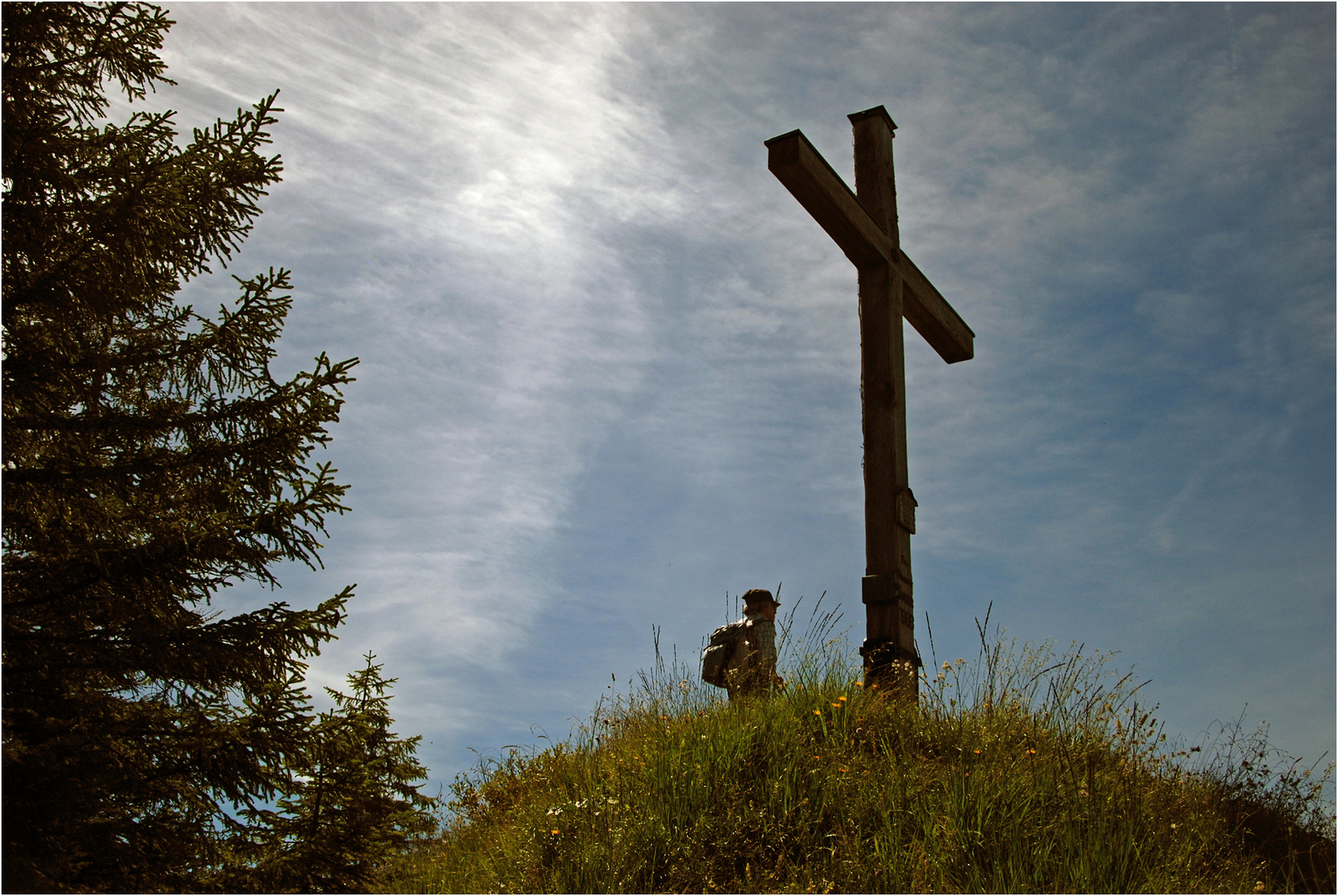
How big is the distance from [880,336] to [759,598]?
2.07m

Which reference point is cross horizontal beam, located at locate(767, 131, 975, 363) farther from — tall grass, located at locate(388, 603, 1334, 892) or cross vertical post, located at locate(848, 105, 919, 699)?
tall grass, located at locate(388, 603, 1334, 892)

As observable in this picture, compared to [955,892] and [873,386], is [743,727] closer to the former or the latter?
[955,892]

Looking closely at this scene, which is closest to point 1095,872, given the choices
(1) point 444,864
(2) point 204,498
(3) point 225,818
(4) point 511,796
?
(1) point 444,864

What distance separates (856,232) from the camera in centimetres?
691

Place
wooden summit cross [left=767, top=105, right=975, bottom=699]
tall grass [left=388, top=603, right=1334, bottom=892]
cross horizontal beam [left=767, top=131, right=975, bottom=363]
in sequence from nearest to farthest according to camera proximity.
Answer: tall grass [left=388, top=603, right=1334, bottom=892], wooden summit cross [left=767, top=105, right=975, bottom=699], cross horizontal beam [left=767, top=131, right=975, bottom=363]

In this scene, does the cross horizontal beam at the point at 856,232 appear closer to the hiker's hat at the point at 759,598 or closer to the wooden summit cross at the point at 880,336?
the wooden summit cross at the point at 880,336

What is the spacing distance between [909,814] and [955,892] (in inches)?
20.9

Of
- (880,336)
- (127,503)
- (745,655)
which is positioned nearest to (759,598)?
(745,655)

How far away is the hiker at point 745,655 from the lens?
252 inches

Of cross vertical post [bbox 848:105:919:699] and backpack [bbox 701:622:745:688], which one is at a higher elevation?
cross vertical post [bbox 848:105:919:699]

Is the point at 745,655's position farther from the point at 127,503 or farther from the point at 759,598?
the point at 127,503

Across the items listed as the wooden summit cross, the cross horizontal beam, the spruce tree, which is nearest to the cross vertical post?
the wooden summit cross

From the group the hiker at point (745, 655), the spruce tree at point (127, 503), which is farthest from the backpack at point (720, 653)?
the spruce tree at point (127, 503)

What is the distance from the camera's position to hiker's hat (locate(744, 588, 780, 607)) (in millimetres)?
6816
